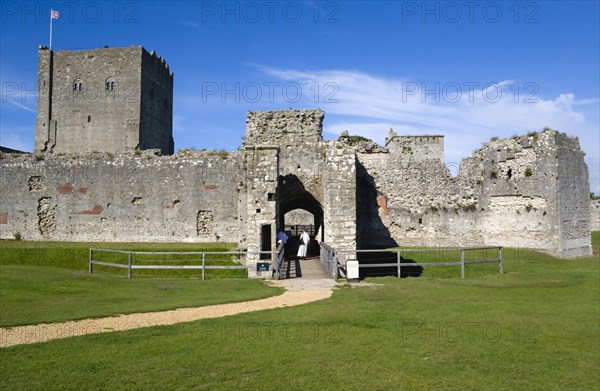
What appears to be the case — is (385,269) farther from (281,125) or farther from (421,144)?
(421,144)

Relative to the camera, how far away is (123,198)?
22.9 m

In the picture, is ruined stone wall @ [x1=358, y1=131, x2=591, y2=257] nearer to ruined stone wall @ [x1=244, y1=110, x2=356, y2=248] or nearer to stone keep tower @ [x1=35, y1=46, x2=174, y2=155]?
ruined stone wall @ [x1=244, y1=110, x2=356, y2=248]

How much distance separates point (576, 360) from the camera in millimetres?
6492

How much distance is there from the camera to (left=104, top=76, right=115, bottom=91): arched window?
37062mm

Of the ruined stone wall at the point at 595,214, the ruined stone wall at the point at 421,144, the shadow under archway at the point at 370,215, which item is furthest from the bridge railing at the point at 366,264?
the ruined stone wall at the point at 595,214

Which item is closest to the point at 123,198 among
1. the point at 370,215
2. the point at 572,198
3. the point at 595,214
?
the point at 370,215

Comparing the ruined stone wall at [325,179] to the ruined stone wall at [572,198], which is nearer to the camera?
the ruined stone wall at [325,179]

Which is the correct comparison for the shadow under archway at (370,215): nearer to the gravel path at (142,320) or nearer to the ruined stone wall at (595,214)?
the gravel path at (142,320)

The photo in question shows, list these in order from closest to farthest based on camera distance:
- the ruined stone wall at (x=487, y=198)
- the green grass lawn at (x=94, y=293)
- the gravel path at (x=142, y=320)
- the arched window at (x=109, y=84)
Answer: the gravel path at (x=142, y=320) < the green grass lawn at (x=94, y=293) < the ruined stone wall at (x=487, y=198) < the arched window at (x=109, y=84)

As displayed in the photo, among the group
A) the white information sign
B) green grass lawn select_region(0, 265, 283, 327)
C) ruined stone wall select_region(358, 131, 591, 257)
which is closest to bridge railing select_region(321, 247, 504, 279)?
the white information sign

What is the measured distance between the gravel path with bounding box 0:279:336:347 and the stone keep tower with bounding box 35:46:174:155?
96.0 feet

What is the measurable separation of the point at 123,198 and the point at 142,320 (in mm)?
15451

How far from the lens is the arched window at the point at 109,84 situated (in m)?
37.1

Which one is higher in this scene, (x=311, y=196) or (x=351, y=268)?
(x=311, y=196)
